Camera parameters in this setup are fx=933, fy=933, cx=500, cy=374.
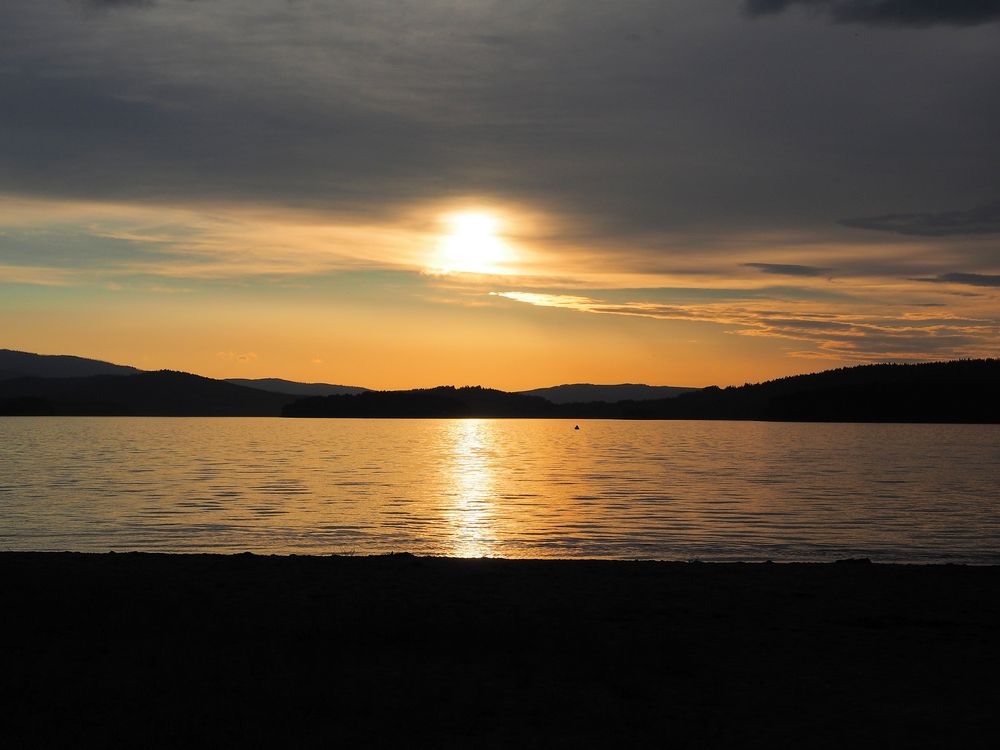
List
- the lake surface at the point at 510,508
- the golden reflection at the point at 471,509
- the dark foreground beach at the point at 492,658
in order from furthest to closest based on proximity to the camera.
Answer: the lake surface at the point at 510,508
the golden reflection at the point at 471,509
the dark foreground beach at the point at 492,658

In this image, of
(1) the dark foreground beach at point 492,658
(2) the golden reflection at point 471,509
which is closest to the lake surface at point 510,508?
(2) the golden reflection at point 471,509

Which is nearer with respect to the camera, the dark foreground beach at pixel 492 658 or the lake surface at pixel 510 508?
the dark foreground beach at pixel 492 658

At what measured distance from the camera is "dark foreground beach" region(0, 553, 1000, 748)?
1034 centimetres

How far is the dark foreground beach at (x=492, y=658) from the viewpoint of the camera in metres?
10.3

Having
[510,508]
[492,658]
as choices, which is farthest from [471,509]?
[492,658]

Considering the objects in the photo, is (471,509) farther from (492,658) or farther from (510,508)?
(492,658)

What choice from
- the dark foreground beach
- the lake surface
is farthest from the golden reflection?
the dark foreground beach

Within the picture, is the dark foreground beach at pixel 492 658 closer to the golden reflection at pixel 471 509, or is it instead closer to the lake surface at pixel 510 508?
the golden reflection at pixel 471 509

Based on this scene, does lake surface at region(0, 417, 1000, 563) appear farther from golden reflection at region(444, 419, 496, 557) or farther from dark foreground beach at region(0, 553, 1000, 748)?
dark foreground beach at region(0, 553, 1000, 748)

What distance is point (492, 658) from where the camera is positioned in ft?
44.5

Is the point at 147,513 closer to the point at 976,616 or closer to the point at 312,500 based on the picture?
the point at 312,500

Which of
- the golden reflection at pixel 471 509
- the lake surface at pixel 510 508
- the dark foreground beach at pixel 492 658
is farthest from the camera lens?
the lake surface at pixel 510 508

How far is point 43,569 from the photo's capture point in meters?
21.2

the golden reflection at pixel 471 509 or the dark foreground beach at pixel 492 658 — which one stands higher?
the dark foreground beach at pixel 492 658
